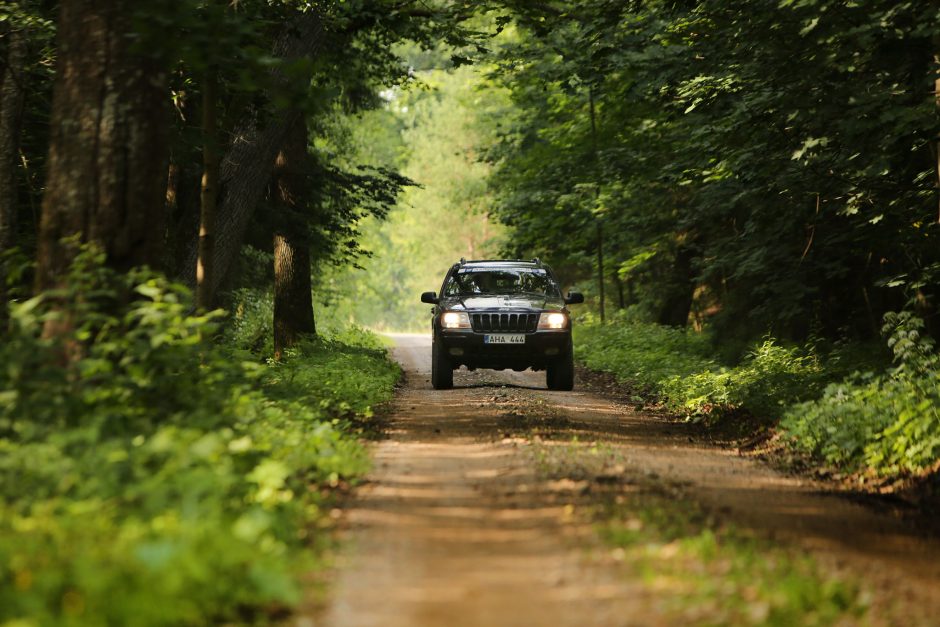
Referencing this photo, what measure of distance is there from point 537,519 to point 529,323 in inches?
321

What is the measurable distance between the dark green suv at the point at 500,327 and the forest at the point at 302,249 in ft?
4.54

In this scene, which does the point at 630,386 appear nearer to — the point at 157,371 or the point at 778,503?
the point at 778,503

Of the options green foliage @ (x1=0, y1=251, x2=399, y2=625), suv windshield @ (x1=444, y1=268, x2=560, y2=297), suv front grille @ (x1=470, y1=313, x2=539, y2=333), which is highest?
suv windshield @ (x1=444, y1=268, x2=560, y2=297)

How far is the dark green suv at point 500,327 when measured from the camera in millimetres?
14516

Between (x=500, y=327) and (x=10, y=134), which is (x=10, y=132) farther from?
(x=500, y=327)

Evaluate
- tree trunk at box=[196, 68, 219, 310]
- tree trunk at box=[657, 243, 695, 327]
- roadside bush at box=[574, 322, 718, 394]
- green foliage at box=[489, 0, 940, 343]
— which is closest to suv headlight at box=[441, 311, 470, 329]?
roadside bush at box=[574, 322, 718, 394]

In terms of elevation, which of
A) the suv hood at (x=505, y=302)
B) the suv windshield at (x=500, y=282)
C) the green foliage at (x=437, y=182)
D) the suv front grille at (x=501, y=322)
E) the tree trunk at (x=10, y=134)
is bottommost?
the suv front grille at (x=501, y=322)

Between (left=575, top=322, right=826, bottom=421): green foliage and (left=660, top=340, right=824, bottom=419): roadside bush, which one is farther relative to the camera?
(left=575, top=322, right=826, bottom=421): green foliage

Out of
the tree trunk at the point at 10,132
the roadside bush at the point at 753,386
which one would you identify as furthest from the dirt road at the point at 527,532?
the tree trunk at the point at 10,132

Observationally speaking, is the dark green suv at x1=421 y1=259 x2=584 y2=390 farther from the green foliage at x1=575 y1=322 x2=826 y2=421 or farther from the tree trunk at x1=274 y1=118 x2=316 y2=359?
the tree trunk at x1=274 y1=118 x2=316 y2=359

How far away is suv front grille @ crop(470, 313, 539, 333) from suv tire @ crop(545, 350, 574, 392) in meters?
1.12

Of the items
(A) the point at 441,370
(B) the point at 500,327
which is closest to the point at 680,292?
(A) the point at 441,370

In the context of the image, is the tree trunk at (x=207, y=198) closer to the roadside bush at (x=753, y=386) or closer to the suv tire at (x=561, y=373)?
the suv tire at (x=561, y=373)

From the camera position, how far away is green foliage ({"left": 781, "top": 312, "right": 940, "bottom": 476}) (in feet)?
29.3
